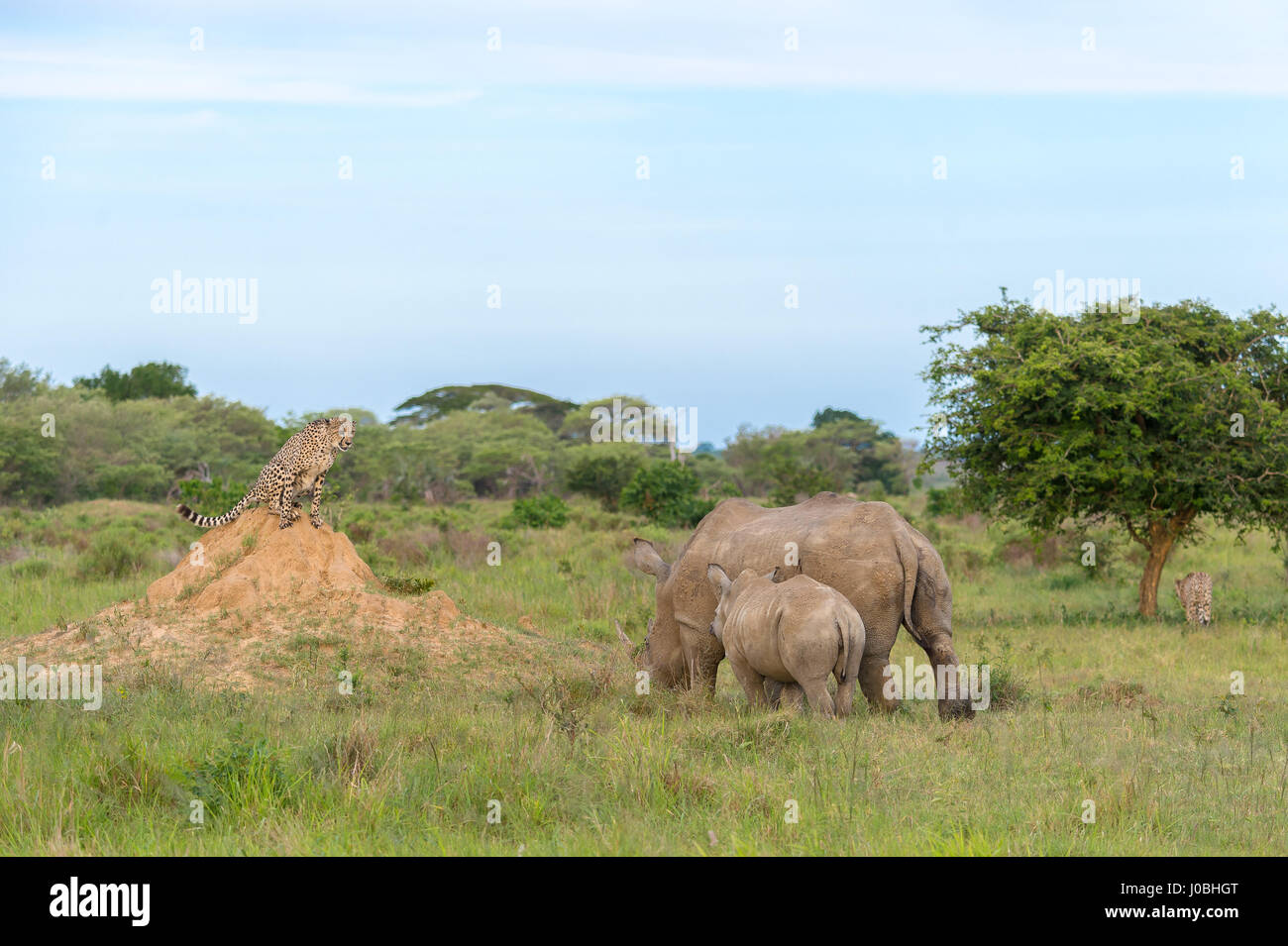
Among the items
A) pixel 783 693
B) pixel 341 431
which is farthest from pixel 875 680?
pixel 341 431

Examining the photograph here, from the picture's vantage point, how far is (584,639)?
15305mm

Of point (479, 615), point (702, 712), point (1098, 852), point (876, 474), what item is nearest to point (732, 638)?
point (702, 712)

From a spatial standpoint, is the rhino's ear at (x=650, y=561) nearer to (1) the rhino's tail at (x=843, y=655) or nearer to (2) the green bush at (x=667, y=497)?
(1) the rhino's tail at (x=843, y=655)

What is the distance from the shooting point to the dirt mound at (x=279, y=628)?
38.5 ft

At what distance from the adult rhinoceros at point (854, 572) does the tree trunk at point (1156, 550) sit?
873 centimetres

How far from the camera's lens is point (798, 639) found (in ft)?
29.3

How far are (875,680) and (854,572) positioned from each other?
0.88m

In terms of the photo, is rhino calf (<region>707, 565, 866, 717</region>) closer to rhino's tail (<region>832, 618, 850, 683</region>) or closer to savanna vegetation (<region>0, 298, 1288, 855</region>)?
rhino's tail (<region>832, 618, 850, 683</region>)

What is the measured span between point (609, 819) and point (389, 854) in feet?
3.74

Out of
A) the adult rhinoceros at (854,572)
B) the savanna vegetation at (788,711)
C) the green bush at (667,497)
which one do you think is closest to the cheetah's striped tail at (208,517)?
the savanna vegetation at (788,711)

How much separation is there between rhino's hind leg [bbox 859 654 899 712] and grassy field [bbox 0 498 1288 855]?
0.31 m

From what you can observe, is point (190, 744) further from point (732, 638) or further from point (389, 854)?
point (732, 638)

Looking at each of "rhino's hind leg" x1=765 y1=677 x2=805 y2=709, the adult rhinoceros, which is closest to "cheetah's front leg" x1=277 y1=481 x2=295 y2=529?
the adult rhinoceros
